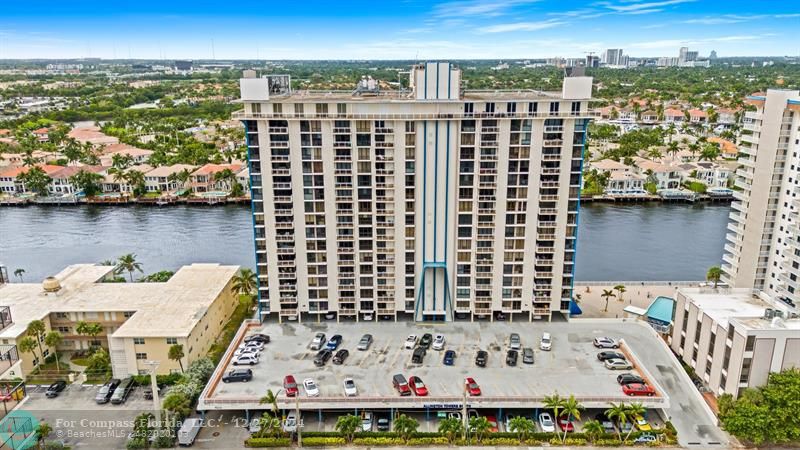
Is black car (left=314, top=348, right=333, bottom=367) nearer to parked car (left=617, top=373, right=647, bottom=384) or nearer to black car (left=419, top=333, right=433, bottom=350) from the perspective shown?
black car (left=419, top=333, right=433, bottom=350)

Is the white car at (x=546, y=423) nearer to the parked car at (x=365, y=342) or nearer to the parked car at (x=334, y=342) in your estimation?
the parked car at (x=365, y=342)

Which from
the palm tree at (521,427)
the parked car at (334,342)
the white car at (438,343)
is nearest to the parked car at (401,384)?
the white car at (438,343)

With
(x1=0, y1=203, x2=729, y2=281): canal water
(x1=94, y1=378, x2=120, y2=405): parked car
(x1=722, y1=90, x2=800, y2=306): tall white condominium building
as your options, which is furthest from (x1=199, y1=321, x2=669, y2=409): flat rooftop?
(x1=0, y1=203, x2=729, y2=281): canal water

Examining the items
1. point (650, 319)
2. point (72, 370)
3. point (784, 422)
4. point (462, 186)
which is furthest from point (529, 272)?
point (72, 370)

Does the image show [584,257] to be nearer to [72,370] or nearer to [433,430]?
[433,430]

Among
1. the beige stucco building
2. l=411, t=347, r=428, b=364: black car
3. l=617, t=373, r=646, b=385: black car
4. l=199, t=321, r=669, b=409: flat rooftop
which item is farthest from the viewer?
the beige stucco building

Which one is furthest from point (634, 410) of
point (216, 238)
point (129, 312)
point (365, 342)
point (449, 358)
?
point (216, 238)

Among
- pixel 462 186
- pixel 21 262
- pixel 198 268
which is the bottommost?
pixel 21 262
